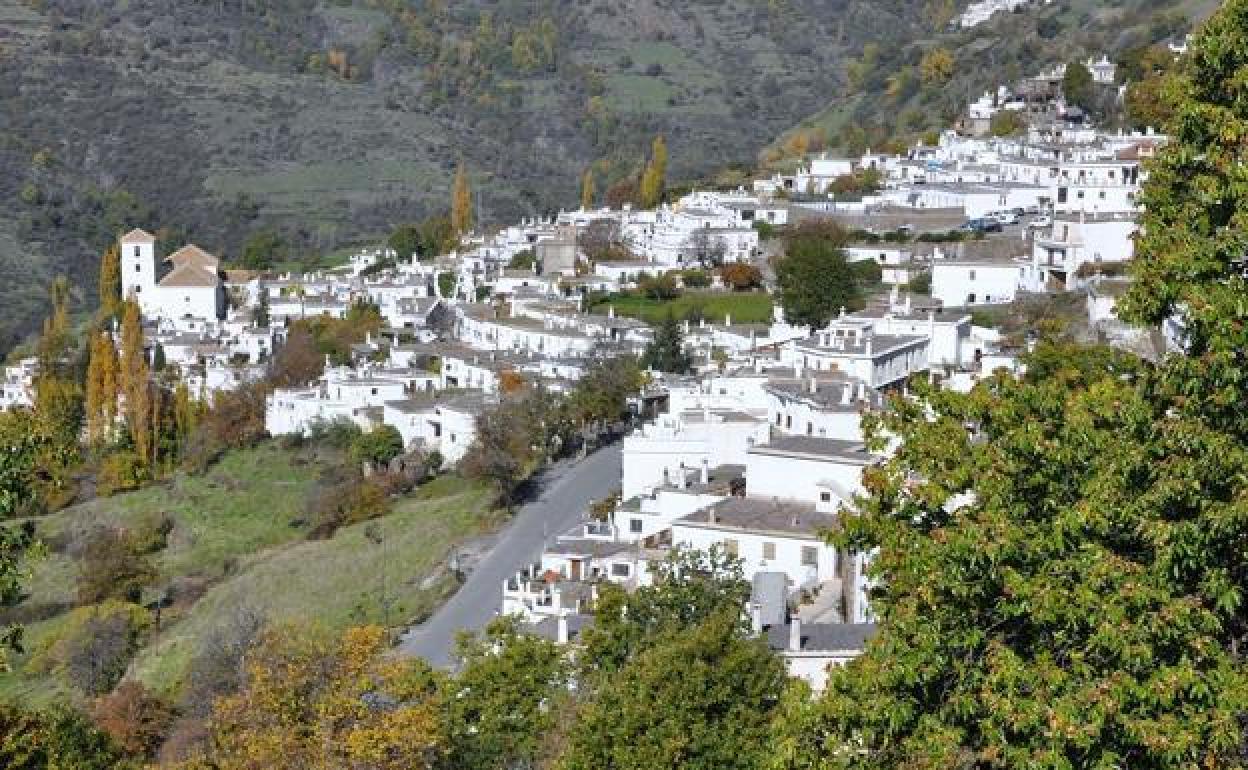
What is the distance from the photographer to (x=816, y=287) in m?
40.8

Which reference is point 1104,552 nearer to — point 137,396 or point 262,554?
point 262,554

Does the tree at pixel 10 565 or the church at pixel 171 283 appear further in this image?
the church at pixel 171 283

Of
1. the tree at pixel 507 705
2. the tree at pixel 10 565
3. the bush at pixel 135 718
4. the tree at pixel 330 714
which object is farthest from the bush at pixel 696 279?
the tree at pixel 10 565

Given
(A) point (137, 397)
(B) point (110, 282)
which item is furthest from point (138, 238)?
(A) point (137, 397)

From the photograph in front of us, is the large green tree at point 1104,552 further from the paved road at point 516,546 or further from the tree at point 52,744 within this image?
the paved road at point 516,546

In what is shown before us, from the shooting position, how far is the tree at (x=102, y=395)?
45.8 metres

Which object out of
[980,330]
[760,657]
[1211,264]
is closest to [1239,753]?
[1211,264]

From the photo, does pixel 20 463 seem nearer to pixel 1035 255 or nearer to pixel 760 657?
pixel 760 657

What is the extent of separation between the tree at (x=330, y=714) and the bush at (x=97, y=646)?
15.8m

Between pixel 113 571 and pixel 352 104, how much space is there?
87318 mm

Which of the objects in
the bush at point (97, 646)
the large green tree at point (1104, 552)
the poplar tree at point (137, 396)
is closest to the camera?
the large green tree at point (1104, 552)

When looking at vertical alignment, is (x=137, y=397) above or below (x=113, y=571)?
above

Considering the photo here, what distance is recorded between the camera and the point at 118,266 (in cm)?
6156

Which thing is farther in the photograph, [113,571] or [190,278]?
[190,278]
